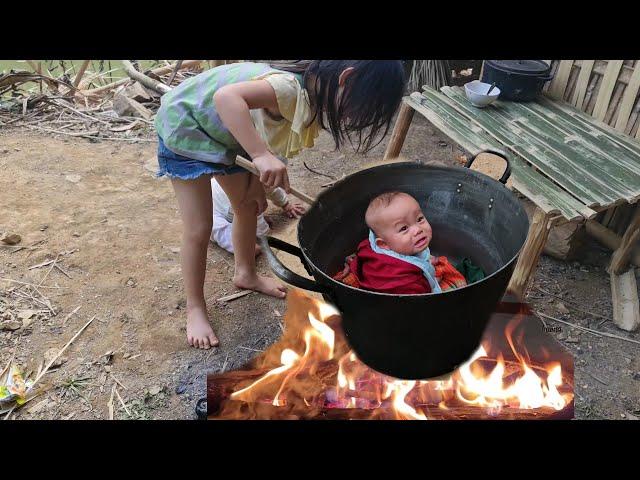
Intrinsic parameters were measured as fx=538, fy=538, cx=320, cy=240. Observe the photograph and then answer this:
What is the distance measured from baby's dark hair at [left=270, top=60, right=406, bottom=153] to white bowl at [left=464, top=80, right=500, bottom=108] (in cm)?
113

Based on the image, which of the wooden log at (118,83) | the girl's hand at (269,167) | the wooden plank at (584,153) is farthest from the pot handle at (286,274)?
the wooden log at (118,83)

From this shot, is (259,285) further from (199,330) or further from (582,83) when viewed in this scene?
(582,83)

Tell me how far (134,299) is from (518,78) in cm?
204

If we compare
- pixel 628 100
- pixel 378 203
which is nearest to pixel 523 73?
pixel 628 100

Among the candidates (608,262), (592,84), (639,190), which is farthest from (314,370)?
(592,84)

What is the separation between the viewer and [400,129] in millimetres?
2809

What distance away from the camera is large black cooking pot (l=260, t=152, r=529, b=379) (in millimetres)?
1329

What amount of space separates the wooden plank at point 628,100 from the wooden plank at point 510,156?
60 cm

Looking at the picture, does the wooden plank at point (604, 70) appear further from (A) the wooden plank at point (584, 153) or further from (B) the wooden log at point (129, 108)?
(B) the wooden log at point (129, 108)

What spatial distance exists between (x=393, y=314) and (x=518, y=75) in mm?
1739

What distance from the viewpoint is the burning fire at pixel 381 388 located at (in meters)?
1.57

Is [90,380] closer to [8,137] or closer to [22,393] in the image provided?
[22,393]

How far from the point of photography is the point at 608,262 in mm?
2564

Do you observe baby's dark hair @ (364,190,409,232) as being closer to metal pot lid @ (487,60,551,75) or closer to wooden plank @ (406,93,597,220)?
wooden plank @ (406,93,597,220)
